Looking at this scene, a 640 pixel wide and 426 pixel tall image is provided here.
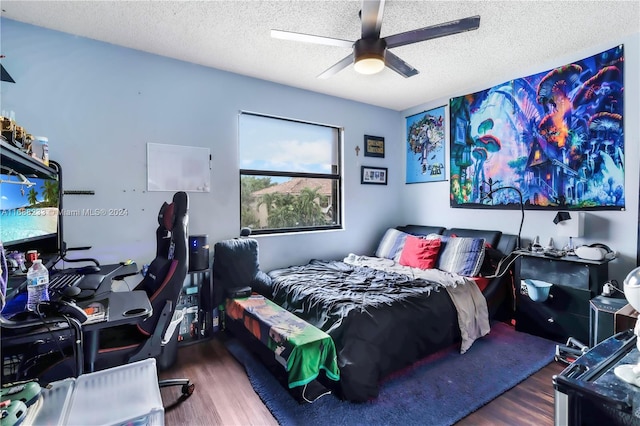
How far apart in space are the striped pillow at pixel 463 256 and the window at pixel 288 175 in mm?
1322

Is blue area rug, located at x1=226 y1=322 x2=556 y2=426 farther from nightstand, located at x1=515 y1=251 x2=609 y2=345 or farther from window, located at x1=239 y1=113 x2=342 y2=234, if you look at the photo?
window, located at x1=239 y1=113 x2=342 y2=234

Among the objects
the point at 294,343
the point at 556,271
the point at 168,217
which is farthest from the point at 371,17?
the point at 556,271

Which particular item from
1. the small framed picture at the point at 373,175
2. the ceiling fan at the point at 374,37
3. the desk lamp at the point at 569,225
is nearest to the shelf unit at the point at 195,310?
the ceiling fan at the point at 374,37

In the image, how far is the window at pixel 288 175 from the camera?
332 cm

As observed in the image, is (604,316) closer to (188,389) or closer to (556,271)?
(556,271)

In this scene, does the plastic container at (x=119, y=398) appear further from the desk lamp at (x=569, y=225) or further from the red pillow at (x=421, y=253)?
the desk lamp at (x=569, y=225)

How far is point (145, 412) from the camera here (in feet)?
2.72

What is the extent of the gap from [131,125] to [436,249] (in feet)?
10.1

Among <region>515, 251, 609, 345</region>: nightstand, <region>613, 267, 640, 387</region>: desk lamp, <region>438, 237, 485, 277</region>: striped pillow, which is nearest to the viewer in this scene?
<region>613, 267, 640, 387</region>: desk lamp

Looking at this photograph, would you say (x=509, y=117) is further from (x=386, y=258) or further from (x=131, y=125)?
(x=131, y=125)

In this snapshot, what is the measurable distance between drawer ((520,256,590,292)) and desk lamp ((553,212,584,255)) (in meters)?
0.24

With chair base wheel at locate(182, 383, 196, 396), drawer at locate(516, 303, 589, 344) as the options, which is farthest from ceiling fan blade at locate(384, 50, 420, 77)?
chair base wheel at locate(182, 383, 196, 396)

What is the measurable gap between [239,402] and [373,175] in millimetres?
3031

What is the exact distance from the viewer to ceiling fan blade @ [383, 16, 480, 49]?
1.75m
